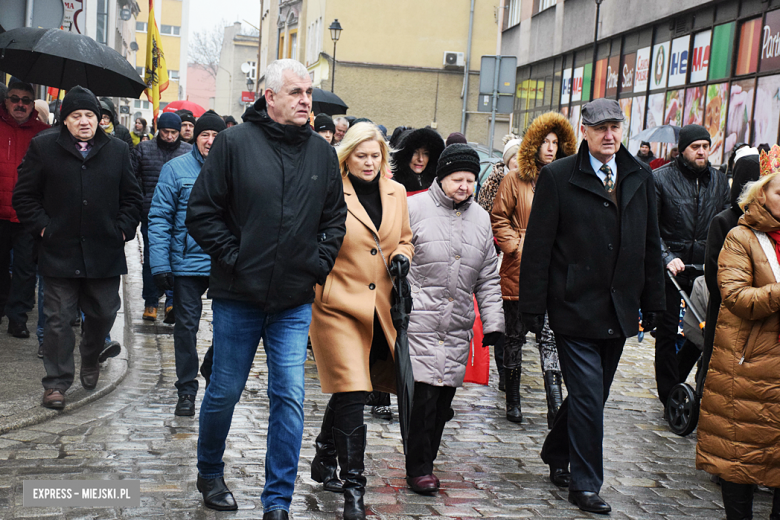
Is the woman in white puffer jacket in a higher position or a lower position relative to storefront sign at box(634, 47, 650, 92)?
lower

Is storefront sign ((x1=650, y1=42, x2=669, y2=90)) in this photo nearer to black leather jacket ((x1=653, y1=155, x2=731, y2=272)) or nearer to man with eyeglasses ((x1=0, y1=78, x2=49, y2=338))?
black leather jacket ((x1=653, y1=155, x2=731, y2=272))

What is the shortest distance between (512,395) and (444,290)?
6.39 feet

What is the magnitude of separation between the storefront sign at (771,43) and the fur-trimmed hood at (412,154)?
1026cm

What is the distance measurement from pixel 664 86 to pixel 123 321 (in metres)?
14.5

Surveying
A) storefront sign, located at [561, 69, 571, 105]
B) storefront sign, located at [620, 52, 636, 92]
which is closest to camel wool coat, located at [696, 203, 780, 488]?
storefront sign, located at [620, 52, 636, 92]

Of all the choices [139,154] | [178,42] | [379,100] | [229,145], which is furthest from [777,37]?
[178,42]

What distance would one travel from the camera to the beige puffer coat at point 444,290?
18.3 ft

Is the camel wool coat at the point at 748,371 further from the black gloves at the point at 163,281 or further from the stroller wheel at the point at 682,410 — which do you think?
the black gloves at the point at 163,281

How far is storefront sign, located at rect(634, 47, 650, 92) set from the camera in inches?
848

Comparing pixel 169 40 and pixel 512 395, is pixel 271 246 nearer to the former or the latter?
pixel 512 395

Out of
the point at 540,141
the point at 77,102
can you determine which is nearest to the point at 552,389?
the point at 540,141

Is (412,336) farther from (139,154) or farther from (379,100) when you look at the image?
(379,100)

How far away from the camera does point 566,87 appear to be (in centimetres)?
2711

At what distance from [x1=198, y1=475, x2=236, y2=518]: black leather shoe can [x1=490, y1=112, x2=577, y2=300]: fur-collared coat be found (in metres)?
3.31
